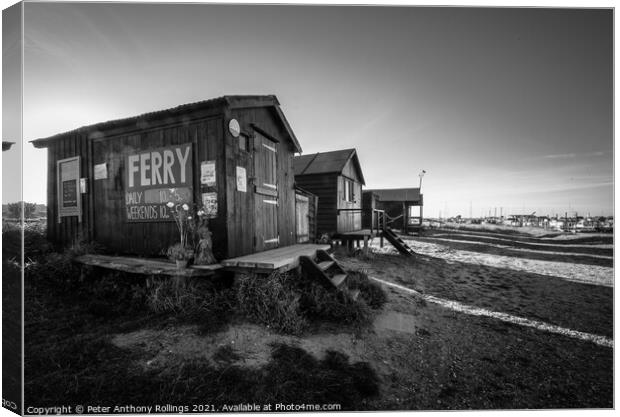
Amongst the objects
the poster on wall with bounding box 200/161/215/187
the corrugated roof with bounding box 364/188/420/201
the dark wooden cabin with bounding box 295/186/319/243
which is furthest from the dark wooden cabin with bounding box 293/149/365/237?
the corrugated roof with bounding box 364/188/420/201

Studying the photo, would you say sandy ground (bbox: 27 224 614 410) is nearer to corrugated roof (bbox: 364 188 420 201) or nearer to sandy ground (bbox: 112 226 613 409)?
sandy ground (bbox: 112 226 613 409)

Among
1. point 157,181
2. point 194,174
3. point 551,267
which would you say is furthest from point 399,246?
point 157,181

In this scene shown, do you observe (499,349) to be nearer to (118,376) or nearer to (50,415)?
(118,376)

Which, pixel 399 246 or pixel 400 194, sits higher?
pixel 400 194

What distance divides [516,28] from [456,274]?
8009mm

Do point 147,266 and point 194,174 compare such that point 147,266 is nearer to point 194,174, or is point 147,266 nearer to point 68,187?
point 194,174

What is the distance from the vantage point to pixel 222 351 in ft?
9.67

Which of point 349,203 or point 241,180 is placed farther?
point 349,203

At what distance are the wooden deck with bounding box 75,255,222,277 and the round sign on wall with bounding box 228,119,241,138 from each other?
2.58 meters

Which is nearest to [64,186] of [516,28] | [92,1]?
[92,1]

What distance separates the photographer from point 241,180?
5164 mm

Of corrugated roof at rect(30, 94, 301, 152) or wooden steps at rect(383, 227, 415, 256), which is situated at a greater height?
corrugated roof at rect(30, 94, 301, 152)

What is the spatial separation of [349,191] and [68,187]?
1284 cm

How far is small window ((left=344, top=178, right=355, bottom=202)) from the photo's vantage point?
1506 cm
